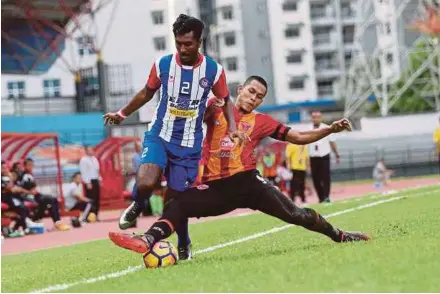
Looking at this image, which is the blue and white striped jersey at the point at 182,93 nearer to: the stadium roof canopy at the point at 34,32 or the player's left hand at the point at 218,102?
the player's left hand at the point at 218,102

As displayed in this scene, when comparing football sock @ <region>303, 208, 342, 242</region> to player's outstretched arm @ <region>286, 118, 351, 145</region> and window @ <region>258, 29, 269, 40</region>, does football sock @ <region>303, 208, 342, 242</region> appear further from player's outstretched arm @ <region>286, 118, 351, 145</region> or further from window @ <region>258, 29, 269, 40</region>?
window @ <region>258, 29, 269, 40</region>

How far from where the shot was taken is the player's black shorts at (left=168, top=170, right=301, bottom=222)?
979cm

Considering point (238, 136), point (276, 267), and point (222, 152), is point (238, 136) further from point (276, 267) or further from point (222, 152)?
point (276, 267)

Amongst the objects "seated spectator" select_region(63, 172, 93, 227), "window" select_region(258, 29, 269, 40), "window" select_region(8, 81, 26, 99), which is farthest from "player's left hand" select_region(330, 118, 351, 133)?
"window" select_region(258, 29, 269, 40)

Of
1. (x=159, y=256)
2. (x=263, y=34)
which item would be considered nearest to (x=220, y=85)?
(x=159, y=256)

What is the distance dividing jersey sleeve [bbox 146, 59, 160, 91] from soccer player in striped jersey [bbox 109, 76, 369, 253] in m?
0.61

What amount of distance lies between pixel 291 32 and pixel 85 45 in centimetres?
4312

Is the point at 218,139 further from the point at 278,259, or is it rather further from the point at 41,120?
the point at 41,120

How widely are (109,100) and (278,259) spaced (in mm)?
50884

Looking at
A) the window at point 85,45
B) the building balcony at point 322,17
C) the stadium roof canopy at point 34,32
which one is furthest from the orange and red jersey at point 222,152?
the building balcony at point 322,17

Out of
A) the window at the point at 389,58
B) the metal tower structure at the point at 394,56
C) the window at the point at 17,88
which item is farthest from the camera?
the window at the point at 389,58

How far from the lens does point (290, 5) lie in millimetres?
101375

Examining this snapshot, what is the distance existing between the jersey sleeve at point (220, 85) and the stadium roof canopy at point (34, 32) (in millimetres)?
50532

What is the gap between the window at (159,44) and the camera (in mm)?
79812
